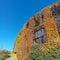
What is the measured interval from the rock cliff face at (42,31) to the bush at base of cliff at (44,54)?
2.12 ft

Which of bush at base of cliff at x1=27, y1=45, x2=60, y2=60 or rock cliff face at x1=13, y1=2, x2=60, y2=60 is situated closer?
bush at base of cliff at x1=27, y1=45, x2=60, y2=60

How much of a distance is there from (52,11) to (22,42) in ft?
24.8

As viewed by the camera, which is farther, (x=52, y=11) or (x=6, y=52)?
(x=6, y=52)

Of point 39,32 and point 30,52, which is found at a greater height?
point 39,32

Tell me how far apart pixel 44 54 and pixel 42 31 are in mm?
3846

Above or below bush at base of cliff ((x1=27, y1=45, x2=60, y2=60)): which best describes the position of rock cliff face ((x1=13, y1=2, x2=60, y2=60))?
above

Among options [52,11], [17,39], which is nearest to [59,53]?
[52,11]

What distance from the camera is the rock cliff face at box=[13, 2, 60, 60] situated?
25.9 metres

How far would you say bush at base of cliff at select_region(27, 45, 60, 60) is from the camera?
24.0m

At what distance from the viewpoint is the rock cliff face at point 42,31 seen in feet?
84.9

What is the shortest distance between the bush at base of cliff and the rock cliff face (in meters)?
0.65

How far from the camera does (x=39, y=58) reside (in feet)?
82.1

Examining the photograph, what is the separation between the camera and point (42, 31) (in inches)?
1080

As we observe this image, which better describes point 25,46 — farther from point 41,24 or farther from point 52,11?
point 52,11
